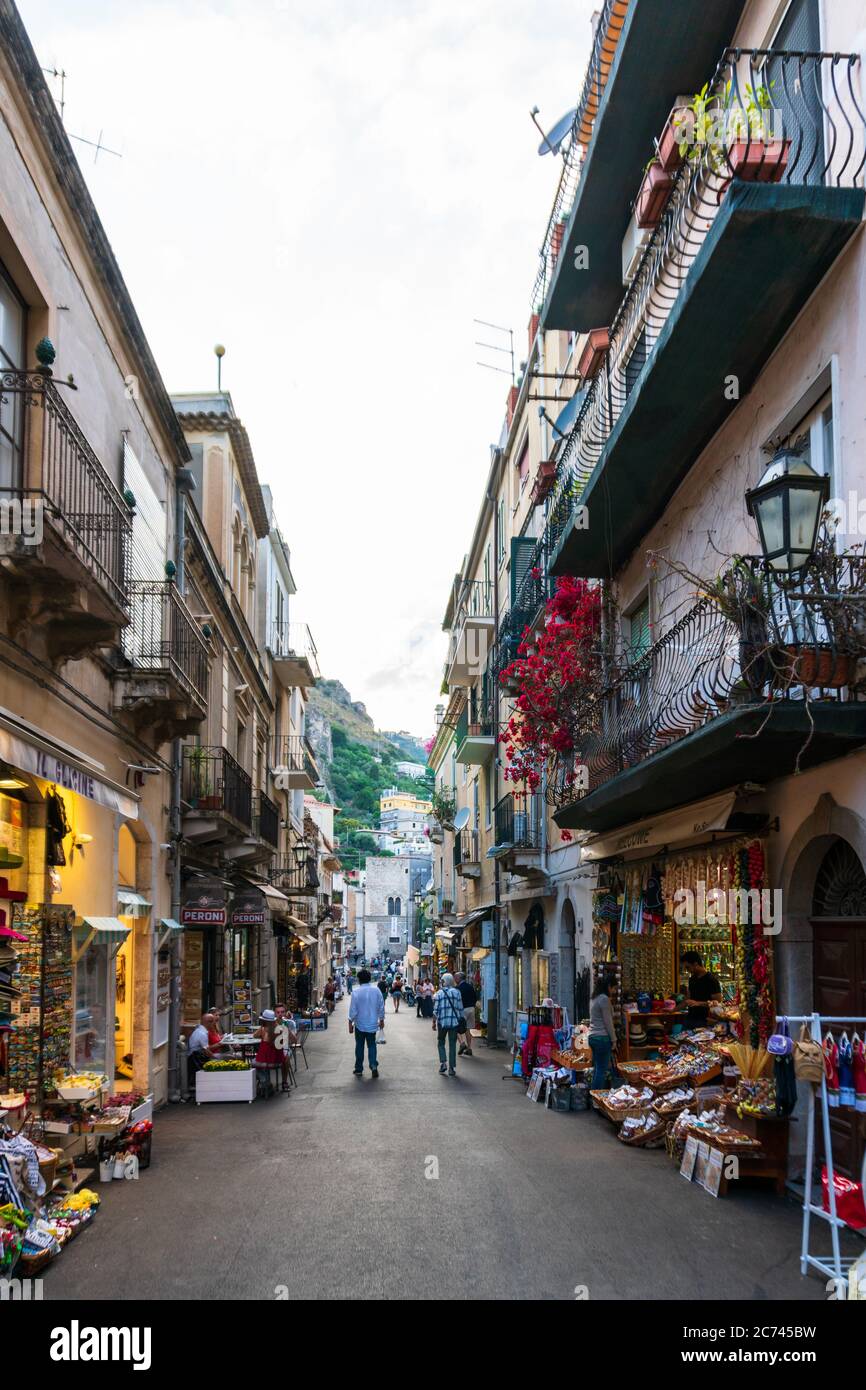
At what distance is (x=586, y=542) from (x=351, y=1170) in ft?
27.9

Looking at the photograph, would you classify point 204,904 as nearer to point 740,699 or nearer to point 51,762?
point 51,762

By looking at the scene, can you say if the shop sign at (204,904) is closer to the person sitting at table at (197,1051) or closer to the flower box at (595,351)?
the person sitting at table at (197,1051)

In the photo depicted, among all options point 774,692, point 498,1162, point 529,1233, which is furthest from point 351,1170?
point 774,692

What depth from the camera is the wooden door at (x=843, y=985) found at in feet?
27.9

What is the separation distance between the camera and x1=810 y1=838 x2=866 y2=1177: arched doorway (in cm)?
866

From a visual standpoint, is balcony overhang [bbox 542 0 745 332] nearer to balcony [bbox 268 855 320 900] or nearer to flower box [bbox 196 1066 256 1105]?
flower box [bbox 196 1066 256 1105]

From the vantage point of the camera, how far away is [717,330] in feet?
31.1

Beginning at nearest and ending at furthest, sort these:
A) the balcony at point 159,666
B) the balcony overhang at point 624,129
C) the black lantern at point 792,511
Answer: the black lantern at point 792,511, the balcony overhang at point 624,129, the balcony at point 159,666

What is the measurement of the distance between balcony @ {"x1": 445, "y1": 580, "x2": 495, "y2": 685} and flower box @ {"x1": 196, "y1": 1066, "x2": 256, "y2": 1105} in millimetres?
16339

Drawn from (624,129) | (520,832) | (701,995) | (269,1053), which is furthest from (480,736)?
(624,129)

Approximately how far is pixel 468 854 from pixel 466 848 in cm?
76

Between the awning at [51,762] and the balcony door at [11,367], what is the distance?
203 cm

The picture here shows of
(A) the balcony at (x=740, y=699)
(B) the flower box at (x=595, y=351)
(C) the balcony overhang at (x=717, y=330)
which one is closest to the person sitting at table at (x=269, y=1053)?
(A) the balcony at (x=740, y=699)

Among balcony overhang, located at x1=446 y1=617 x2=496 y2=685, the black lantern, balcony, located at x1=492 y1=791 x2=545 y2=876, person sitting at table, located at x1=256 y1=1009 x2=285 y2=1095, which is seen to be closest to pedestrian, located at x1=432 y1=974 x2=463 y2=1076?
person sitting at table, located at x1=256 y1=1009 x2=285 y2=1095
